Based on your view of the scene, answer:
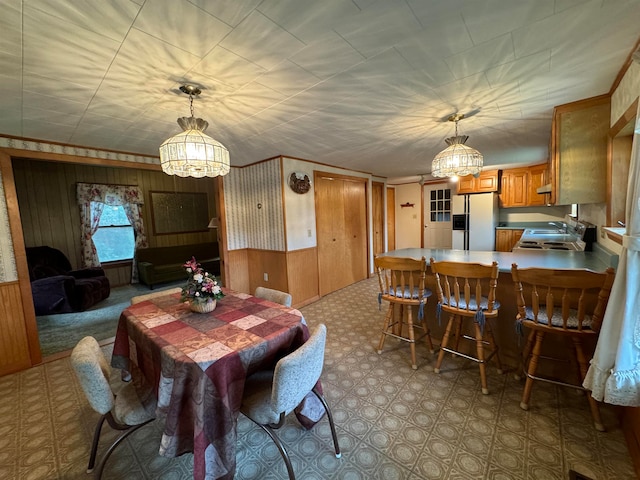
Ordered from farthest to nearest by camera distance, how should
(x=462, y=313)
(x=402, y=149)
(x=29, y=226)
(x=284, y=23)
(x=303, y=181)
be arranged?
1. (x=29, y=226)
2. (x=303, y=181)
3. (x=402, y=149)
4. (x=462, y=313)
5. (x=284, y=23)

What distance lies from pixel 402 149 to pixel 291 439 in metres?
3.40

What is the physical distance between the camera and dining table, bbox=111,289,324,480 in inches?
46.8

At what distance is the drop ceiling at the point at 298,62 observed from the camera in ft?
3.65

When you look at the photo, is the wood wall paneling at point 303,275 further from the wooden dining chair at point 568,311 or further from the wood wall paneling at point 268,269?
the wooden dining chair at point 568,311

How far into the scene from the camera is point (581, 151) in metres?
2.11

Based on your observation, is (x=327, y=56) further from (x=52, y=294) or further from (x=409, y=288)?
(x=52, y=294)

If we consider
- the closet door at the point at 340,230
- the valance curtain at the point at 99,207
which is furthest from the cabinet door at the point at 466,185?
the valance curtain at the point at 99,207

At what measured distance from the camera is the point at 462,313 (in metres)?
2.00

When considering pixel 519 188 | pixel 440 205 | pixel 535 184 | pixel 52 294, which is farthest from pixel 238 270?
pixel 535 184

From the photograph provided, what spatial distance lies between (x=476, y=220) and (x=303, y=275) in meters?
4.02

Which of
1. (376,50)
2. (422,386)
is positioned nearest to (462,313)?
(422,386)

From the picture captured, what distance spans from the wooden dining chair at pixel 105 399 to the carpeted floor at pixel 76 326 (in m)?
2.30

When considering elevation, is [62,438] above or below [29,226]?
below

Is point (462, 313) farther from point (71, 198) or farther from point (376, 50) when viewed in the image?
point (71, 198)
